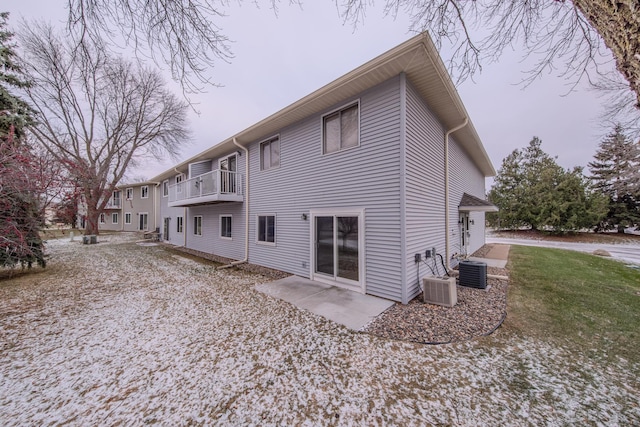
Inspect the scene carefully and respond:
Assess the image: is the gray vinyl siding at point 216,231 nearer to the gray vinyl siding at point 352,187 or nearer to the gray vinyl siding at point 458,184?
the gray vinyl siding at point 352,187

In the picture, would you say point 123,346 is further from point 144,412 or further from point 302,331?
point 302,331

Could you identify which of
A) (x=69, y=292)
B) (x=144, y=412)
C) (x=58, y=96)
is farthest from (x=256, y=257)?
(x=58, y=96)

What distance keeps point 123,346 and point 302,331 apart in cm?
264

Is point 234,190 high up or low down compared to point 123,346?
up

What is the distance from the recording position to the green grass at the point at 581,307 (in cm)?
346

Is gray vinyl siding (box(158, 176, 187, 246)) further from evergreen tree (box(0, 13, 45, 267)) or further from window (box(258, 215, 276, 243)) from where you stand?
window (box(258, 215, 276, 243))

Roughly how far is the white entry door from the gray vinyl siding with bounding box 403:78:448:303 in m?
1.09


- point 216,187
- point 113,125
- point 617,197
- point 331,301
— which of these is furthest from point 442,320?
point 617,197

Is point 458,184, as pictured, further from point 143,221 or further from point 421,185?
point 143,221

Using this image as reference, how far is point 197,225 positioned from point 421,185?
39.6ft

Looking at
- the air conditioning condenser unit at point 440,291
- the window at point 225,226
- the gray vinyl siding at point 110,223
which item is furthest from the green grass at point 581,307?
the gray vinyl siding at point 110,223

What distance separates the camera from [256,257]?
8.68m

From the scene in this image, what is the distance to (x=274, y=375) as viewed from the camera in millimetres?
2689

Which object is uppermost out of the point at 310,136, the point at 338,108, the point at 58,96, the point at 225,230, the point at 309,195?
the point at 58,96
